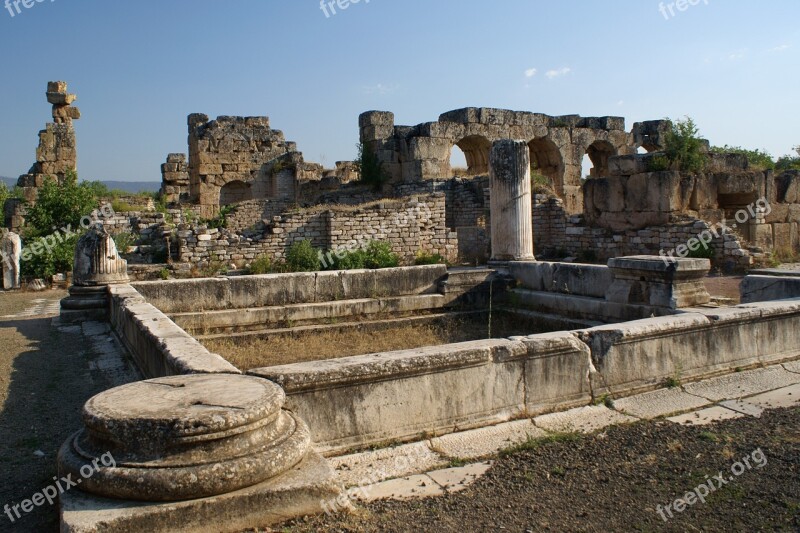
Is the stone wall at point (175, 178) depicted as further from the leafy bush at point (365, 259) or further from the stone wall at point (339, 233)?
the leafy bush at point (365, 259)

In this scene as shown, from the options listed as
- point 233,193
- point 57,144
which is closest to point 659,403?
point 57,144

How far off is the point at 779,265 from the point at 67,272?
15933 millimetres

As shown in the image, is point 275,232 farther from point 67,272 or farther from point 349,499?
point 349,499

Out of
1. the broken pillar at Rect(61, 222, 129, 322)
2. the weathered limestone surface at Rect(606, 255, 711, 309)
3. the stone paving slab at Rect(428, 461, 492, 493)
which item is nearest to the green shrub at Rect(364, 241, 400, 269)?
the broken pillar at Rect(61, 222, 129, 322)

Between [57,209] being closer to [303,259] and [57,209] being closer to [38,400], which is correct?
[303,259]

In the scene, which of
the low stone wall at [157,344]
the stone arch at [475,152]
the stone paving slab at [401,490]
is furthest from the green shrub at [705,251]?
the stone paving slab at [401,490]

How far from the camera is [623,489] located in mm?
3459

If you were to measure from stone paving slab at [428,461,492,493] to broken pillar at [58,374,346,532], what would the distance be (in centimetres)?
74

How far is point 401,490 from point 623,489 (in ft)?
3.78

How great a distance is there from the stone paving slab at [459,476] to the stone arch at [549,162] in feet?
68.3

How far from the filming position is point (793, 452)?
3.90 metres

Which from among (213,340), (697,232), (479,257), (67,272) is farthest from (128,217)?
(697,232)

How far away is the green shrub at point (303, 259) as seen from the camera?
15.2 metres

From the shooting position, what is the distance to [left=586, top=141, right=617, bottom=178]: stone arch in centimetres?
2494
